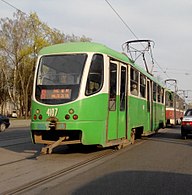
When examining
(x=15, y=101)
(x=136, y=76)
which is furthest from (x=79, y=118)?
(x=15, y=101)

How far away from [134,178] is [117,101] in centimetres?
439

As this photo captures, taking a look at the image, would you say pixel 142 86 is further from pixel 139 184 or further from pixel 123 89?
pixel 139 184

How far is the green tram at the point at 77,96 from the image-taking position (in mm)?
10922

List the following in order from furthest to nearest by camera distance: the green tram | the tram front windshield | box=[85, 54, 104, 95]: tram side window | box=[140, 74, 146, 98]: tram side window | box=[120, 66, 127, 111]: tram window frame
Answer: box=[140, 74, 146, 98]: tram side window
box=[120, 66, 127, 111]: tram window frame
box=[85, 54, 104, 95]: tram side window
the tram front windshield
the green tram

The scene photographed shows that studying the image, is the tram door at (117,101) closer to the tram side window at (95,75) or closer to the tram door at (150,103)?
the tram side window at (95,75)

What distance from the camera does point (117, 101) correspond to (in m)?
12.4

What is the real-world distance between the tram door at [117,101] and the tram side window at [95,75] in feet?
1.72

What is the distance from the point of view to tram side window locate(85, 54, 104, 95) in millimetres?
11156

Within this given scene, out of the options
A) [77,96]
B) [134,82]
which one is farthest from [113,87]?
[134,82]

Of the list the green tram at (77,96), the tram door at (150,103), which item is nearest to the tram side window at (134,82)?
the green tram at (77,96)

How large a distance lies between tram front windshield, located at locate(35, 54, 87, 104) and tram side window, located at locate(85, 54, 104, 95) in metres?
0.28

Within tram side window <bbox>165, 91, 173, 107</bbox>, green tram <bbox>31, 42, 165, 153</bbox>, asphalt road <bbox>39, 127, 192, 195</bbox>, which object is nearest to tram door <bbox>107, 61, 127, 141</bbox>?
green tram <bbox>31, 42, 165, 153</bbox>

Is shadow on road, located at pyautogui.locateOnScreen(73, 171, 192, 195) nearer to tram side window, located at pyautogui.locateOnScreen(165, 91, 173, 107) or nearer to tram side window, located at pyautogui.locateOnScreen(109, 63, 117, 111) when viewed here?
tram side window, located at pyautogui.locateOnScreen(109, 63, 117, 111)

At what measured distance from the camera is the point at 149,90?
18.5 metres
